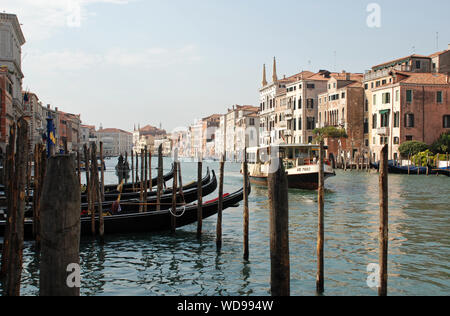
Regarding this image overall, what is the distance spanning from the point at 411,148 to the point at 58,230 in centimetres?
3230

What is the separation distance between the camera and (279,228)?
3809mm

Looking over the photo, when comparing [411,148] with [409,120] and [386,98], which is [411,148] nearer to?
[409,120]

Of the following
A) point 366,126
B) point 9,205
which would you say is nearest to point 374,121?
point 366,126

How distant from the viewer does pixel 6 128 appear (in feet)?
95.0

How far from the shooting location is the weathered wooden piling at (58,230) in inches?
99.7

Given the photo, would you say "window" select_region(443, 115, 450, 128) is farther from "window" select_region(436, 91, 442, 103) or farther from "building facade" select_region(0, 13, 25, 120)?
"building facade" select_region(0, 13, 25, 120)

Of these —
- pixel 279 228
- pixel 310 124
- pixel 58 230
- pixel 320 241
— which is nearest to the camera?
pixel 58 230

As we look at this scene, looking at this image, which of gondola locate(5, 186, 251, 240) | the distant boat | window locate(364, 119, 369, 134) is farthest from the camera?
window locate(364, 119, 369, 134)

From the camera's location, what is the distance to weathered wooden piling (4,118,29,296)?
414 cm

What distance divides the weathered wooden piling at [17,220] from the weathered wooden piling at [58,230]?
173 cm

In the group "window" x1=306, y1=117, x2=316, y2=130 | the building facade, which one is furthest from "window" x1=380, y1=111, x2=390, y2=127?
the building facade

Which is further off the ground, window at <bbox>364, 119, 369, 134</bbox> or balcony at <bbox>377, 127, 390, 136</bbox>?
window at <bbox>364, 119, 369, 134</bbox>

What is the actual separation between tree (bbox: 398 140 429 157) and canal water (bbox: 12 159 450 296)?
21857mm

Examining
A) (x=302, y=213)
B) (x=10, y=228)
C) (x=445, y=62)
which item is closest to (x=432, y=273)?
(x=10, y=228)
